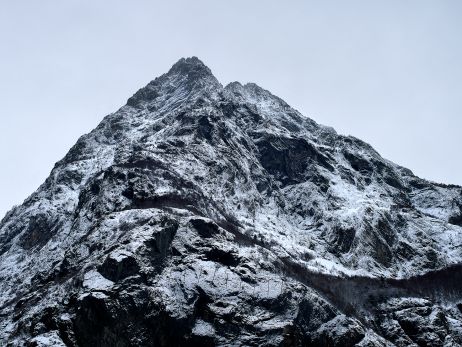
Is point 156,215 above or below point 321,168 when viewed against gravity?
below

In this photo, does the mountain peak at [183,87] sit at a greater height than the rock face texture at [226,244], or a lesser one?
greater

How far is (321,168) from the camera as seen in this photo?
456ft

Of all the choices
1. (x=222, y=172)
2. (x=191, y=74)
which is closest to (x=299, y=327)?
(x=222, y=172)

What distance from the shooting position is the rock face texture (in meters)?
66.9

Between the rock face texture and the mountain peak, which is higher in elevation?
the mountain peak

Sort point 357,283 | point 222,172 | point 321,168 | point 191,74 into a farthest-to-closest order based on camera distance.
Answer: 1. point 191,74
2. point 321,168
3. point 222,172
4. point 357,283

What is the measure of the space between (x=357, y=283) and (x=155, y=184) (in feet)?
141

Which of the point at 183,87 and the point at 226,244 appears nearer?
the point at 226,244

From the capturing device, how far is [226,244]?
267ft

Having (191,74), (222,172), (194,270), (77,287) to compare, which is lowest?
(77,287)

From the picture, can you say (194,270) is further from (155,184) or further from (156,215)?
(155,184)

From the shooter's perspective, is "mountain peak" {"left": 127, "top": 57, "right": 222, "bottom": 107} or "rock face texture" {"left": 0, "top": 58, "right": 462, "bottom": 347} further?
"mountain peak" {"left": 127, "top": 57, "right": 222, "bottom": 107}

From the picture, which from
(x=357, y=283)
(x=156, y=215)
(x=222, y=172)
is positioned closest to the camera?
(x=156, y=215)

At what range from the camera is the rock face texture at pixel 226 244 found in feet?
220
